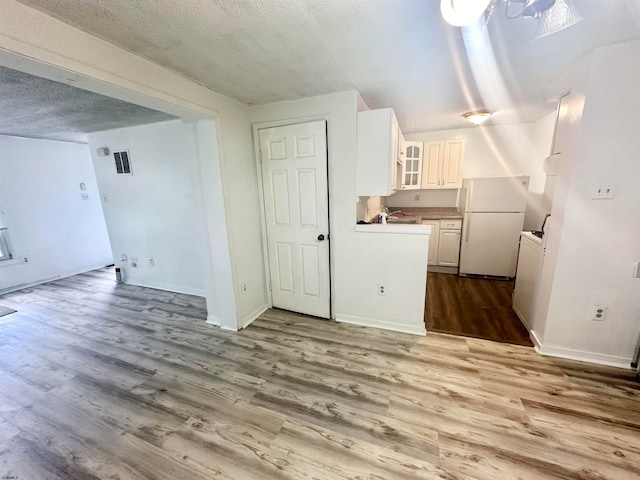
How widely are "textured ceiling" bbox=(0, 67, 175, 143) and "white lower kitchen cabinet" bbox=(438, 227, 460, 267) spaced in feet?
14.2

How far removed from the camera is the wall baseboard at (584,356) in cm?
203

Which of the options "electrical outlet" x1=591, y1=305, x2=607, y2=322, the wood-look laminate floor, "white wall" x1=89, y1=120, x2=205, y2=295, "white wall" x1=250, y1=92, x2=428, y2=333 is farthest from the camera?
"white wall" x1=89, y1=120, x2=205, y2=295

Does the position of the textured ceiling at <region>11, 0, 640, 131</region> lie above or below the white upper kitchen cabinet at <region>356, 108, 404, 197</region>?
above

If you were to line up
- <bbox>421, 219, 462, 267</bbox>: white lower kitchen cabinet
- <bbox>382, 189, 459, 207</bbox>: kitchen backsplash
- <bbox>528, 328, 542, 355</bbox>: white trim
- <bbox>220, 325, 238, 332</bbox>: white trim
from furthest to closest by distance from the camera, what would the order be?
Result: <bbox>382, 189, 459, 207</bbox>: kitchen backsplash → <bbox>421, 219, 462, 267</bbox>: white lower kitchen cabinet → <bbox>220, 325, 238, 332</bbox>: white trim → <bbox>528, 328, 542, 355</bbox>: white trim

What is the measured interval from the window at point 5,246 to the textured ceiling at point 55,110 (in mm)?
1510

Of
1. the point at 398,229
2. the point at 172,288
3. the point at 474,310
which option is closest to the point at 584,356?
the point at 474,310

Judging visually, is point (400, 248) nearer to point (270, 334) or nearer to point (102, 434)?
point (270, 334)

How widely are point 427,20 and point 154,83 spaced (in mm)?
1826

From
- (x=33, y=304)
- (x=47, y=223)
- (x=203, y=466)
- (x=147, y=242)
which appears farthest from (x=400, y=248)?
(x=47, y=223)

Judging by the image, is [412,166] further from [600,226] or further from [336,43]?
[336,43]

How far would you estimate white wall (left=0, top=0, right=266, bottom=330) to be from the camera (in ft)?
4.07

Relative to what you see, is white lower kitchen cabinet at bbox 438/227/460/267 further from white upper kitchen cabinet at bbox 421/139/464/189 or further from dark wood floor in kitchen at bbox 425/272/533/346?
white upper kitchen cabinet at bbox 421/139/464/189

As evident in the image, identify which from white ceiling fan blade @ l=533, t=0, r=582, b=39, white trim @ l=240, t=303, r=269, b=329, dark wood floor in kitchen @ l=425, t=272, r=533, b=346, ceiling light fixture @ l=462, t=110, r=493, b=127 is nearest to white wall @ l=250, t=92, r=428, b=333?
dark wood floor in kitchen @ l=425, t=272, r=533, b=346

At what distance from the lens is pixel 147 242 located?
3.88m
